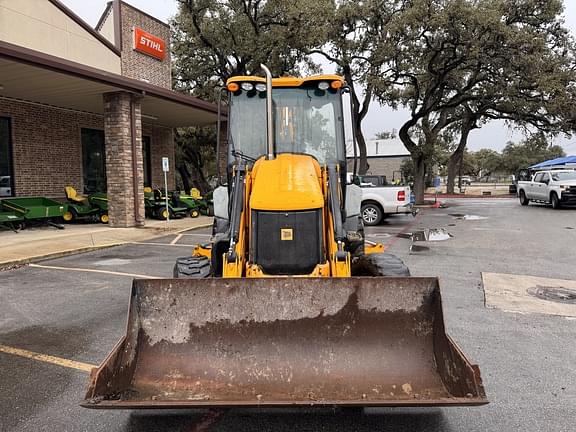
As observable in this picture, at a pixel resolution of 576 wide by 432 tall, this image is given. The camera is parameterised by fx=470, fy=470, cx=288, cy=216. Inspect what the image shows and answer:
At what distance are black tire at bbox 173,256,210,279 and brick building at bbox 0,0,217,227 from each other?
8.17 m

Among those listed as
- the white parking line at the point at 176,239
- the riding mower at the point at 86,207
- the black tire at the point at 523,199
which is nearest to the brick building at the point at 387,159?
the black tire at the point at 523,199

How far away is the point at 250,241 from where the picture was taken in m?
4.37

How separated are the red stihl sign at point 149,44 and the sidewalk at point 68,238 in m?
7.29

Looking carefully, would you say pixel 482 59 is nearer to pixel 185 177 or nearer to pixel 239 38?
pixel 239 38

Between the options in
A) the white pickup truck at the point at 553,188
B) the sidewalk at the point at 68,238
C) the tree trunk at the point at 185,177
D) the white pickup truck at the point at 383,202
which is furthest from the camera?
the tree trunk at the point at 185,177

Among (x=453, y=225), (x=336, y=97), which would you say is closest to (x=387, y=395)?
(x=336, y=97)

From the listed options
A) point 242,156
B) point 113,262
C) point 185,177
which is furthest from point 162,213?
point 185,177

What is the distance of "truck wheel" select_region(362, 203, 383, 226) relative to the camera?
15938 millimetres

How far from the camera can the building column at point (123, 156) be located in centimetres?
1412

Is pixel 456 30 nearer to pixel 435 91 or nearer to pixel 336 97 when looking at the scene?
pixel 435 91

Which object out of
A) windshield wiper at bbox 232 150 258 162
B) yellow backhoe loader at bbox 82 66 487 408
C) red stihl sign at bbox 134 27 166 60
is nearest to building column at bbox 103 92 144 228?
red stihl sign at bbox 134 27 166 60

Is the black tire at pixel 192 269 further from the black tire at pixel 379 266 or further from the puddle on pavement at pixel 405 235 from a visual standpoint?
the puddle on pavement at pixel 405 235

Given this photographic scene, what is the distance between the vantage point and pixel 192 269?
16.5ft

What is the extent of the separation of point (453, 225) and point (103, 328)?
13.4m
